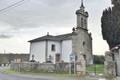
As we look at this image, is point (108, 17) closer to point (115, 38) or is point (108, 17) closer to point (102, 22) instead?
point (102, 22)

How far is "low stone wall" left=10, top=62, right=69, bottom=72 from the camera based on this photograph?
107ft

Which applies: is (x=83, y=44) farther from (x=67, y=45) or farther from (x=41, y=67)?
(x=41, y=67)

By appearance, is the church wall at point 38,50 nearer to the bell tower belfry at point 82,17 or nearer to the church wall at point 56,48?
the church wall at point 56,48

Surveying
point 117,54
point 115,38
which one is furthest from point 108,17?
point 117,54

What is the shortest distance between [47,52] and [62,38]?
4348 millimetres

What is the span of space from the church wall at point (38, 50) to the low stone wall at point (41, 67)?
334 inches

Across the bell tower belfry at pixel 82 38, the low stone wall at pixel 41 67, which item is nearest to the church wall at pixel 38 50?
the bell tower belfry at pixel 82 38

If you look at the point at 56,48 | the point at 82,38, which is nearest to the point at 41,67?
the point at 56,48

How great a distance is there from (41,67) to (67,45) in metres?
13.3

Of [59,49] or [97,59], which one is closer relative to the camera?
[59,49]

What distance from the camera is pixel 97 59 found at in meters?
53.8

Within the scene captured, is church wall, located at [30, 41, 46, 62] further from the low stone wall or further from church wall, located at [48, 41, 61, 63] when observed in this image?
the low stone wall

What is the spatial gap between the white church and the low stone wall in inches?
354

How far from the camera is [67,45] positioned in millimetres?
47625
